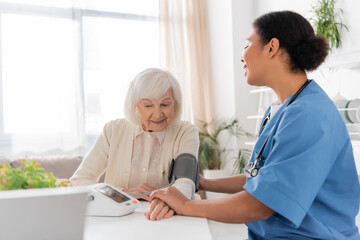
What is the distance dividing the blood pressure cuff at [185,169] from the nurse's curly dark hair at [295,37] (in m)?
0.64

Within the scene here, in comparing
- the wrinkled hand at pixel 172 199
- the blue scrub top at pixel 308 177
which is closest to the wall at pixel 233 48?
the blue scrub top at pixel 308 177

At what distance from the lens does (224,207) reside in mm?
1160

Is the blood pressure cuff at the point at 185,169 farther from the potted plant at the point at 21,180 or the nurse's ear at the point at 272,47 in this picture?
the potted plant at the point at 21,180

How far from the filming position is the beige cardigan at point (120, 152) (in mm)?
1827

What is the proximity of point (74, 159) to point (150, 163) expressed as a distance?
171 cm

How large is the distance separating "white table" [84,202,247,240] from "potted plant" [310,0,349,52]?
240 cm

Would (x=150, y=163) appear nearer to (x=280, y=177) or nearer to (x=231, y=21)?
(x=280, y=177)

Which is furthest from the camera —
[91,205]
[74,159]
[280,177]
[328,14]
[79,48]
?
[79,48]

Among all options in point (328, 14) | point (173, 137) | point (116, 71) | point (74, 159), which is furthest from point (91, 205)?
point (116, 71)

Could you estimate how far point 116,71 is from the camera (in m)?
4.54

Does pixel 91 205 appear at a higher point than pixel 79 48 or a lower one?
lower

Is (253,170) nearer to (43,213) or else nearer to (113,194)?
(113,194)

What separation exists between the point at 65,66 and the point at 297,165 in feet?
12.1

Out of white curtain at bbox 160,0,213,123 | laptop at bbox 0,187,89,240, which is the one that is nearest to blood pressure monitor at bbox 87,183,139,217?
laptop at bbox 0,187,89,240
